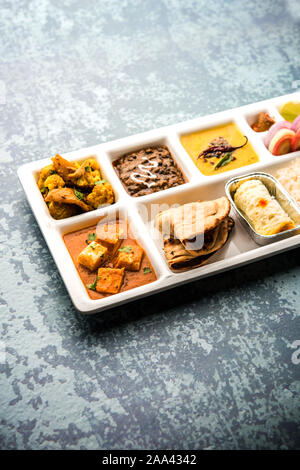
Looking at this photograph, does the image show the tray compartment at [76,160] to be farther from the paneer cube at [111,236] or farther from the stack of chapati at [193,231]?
the stack of chapati at [193,231]

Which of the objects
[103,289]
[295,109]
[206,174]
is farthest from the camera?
[295,109]

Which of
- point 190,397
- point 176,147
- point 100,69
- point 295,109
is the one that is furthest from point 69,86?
point 190,397

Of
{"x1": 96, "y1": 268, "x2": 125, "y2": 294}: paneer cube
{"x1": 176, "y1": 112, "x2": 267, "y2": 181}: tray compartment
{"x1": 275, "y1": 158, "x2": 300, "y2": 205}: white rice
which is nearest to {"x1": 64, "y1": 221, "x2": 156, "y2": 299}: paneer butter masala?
{"x1": 96, "y1": 268, "x2": 125, "y2": 294}: paneer cube

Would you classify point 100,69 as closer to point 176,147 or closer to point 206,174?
point 176,147

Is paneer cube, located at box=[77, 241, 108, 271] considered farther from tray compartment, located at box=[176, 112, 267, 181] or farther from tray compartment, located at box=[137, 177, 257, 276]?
tray compartment, located at box=[176, 112, 267, 181]

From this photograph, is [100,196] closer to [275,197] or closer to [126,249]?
[126,249]
